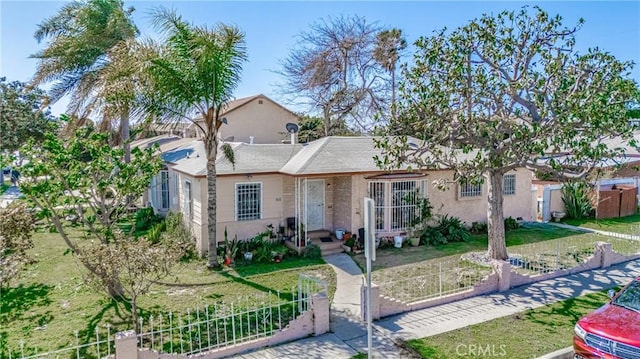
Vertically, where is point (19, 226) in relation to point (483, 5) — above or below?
below

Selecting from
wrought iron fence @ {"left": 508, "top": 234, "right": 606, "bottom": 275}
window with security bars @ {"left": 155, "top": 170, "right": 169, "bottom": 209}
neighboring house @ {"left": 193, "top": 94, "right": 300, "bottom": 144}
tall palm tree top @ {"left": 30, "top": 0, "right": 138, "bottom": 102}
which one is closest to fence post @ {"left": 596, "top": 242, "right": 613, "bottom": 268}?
wrought iron fence @ {"left": 508, "top": 234, "right": 606, "bottom": 275}

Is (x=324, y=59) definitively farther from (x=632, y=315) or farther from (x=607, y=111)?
(x=632, y=315)

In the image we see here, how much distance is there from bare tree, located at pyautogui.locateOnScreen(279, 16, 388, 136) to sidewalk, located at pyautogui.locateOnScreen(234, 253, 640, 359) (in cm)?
2381

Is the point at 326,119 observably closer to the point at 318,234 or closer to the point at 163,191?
the point at 163,191

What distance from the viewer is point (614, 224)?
22.5 m

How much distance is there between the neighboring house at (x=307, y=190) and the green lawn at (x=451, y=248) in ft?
5.12

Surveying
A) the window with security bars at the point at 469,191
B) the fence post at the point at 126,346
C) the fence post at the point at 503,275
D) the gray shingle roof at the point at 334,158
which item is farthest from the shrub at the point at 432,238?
the fence post at the point at 126,346

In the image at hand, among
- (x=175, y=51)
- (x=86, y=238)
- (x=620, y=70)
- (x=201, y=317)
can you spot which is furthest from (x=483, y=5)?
(x=86, y=238)

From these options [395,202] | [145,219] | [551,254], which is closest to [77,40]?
[145,219]

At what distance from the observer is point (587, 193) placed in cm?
2434

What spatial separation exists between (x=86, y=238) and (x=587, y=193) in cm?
2633

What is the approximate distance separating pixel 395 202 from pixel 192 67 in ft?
33.5

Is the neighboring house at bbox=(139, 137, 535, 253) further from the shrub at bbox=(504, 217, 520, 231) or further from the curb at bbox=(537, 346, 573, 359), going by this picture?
the curb at bbox=(537, 346, 573, 359)

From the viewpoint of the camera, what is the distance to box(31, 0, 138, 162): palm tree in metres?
23.5
